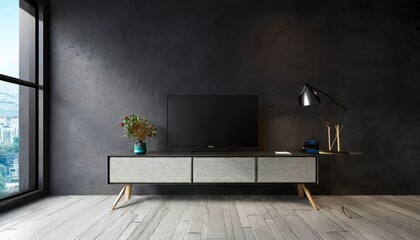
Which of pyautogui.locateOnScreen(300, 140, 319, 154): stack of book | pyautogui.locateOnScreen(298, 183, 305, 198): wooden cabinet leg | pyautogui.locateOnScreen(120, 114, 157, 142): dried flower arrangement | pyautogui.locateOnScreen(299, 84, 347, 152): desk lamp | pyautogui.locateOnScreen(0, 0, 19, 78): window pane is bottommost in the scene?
pyautogui.locateOnScreen(298, 183, 305, 198): wooden cabinet leg

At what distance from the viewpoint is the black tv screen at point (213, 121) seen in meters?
3.03

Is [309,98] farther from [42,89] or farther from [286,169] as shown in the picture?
[42,89]

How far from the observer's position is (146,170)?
109 inches

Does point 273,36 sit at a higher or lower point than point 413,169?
higher

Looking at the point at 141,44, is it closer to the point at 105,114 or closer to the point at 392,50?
the point at 105,114

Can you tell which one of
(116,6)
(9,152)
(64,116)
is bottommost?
(9,152)

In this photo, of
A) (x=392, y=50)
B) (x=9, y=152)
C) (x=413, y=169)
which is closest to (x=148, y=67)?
(x=9, y=152)

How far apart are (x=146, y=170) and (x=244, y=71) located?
171cm

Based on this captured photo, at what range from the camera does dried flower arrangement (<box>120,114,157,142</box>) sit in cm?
288

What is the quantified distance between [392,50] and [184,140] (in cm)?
291

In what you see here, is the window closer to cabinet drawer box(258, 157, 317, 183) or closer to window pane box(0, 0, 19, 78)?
window pane box(0, 0, 19, 78)

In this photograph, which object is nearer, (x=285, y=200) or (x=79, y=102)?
(x=285, y=200)

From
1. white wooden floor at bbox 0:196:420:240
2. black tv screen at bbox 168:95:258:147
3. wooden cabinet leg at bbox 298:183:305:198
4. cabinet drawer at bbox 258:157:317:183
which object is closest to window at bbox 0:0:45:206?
white wooden floor at bbox 0:196:420:240

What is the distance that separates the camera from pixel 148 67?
327 cm
